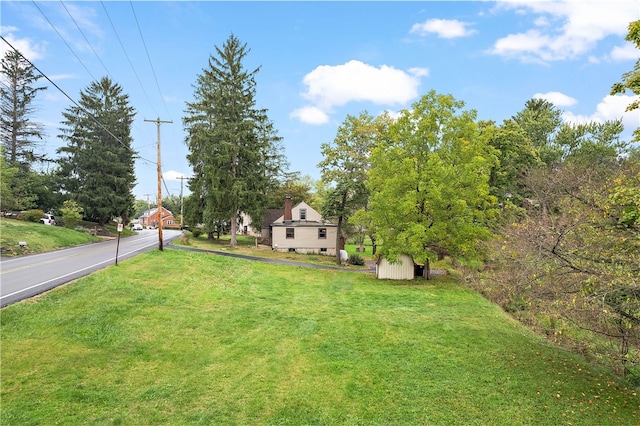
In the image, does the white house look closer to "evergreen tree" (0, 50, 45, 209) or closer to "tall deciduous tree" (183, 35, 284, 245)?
"tall deciduous tree" (183, 35, 284, 245)

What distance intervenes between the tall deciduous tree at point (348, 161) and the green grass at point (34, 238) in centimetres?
2034

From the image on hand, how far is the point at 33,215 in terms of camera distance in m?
33.2

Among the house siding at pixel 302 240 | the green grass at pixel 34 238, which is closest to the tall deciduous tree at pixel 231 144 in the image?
the house siding at pixel 302 240

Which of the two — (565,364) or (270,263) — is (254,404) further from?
(270,263)

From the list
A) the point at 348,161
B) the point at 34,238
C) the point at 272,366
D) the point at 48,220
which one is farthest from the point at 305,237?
the point at 48,220

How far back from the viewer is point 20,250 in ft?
69.0

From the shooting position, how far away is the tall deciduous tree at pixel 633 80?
5.89 meters

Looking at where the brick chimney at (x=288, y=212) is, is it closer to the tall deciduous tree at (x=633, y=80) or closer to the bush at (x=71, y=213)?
the bush at (x=71, y=213)

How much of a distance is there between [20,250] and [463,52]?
28.3 metres

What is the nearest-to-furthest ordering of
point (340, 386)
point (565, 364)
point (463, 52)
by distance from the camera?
point (340, 386) → point (565, 364) → point (463, 52)

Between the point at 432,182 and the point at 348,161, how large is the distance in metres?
10.7

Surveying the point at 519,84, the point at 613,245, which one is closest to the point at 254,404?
the point at 613,245

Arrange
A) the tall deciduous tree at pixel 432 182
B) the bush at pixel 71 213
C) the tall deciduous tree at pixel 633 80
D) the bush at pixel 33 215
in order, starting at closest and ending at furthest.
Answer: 1. the tall deciduous tree at pixel 633 80
2. the tall deciduous tree at pixel 432 182
3. the bush at pixel 71 213
4. the bush at pixel 33 215

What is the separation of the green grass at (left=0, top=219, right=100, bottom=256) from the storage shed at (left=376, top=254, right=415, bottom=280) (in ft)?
73.5
